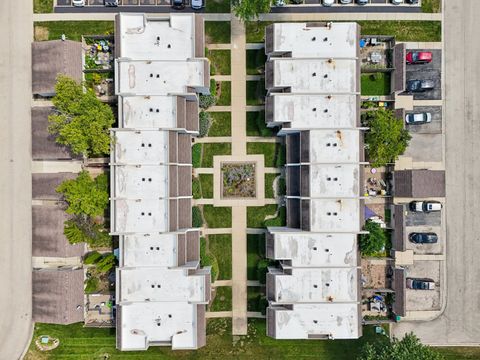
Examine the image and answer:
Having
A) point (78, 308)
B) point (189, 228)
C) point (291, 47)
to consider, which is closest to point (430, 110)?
point (291, 47)

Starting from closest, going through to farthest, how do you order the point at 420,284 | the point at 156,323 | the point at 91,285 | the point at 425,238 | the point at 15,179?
the point at 156,323, the point at 91,285, the point at 420,284, the point at 425,238, the point at 15,179

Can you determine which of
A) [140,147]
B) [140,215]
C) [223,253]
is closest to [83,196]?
[140,215]

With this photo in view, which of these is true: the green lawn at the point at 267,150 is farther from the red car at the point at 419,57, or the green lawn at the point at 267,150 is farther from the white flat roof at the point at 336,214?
the red car at the point at 419,57

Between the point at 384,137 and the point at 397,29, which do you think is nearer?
the point at 384,137

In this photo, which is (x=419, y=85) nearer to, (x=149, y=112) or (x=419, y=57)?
(x=419, y=57)

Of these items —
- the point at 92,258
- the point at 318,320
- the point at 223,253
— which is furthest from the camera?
the point at 223,253

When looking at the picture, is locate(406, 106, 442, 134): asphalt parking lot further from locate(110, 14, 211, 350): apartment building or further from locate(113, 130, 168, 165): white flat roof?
locate(113, 130, 168, 165): white flat roof
